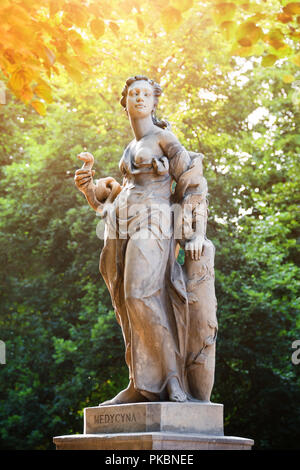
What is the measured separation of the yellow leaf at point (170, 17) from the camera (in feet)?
16.9

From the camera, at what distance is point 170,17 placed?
203 inches

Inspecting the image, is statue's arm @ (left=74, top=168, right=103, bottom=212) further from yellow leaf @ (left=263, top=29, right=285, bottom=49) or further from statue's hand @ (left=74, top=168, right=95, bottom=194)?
yellow leaf @ (left=263, top=29, right=285, bottom=49)

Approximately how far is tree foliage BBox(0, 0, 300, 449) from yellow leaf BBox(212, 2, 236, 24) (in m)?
8.83

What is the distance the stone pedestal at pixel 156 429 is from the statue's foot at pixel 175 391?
80 millimetres

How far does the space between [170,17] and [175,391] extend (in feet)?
8.88

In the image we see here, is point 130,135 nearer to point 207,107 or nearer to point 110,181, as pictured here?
point 207,107

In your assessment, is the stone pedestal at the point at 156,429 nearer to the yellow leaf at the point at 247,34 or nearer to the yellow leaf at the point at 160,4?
the yellow leaf at the point at 247,34

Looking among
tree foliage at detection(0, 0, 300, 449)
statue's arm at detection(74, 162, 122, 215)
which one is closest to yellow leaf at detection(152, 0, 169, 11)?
statue's arm at detection(74, 162, 122, 215)

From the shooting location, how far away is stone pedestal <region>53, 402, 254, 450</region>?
4.97 metres

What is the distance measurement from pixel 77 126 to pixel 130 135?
156 cm

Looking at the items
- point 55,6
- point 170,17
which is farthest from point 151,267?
point 55,6

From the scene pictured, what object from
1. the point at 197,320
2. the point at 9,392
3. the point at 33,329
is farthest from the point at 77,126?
the point at 197,320

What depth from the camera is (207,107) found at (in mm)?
16359

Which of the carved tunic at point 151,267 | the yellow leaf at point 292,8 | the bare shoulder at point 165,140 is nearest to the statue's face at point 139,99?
the bare shoulder at point 165,140
